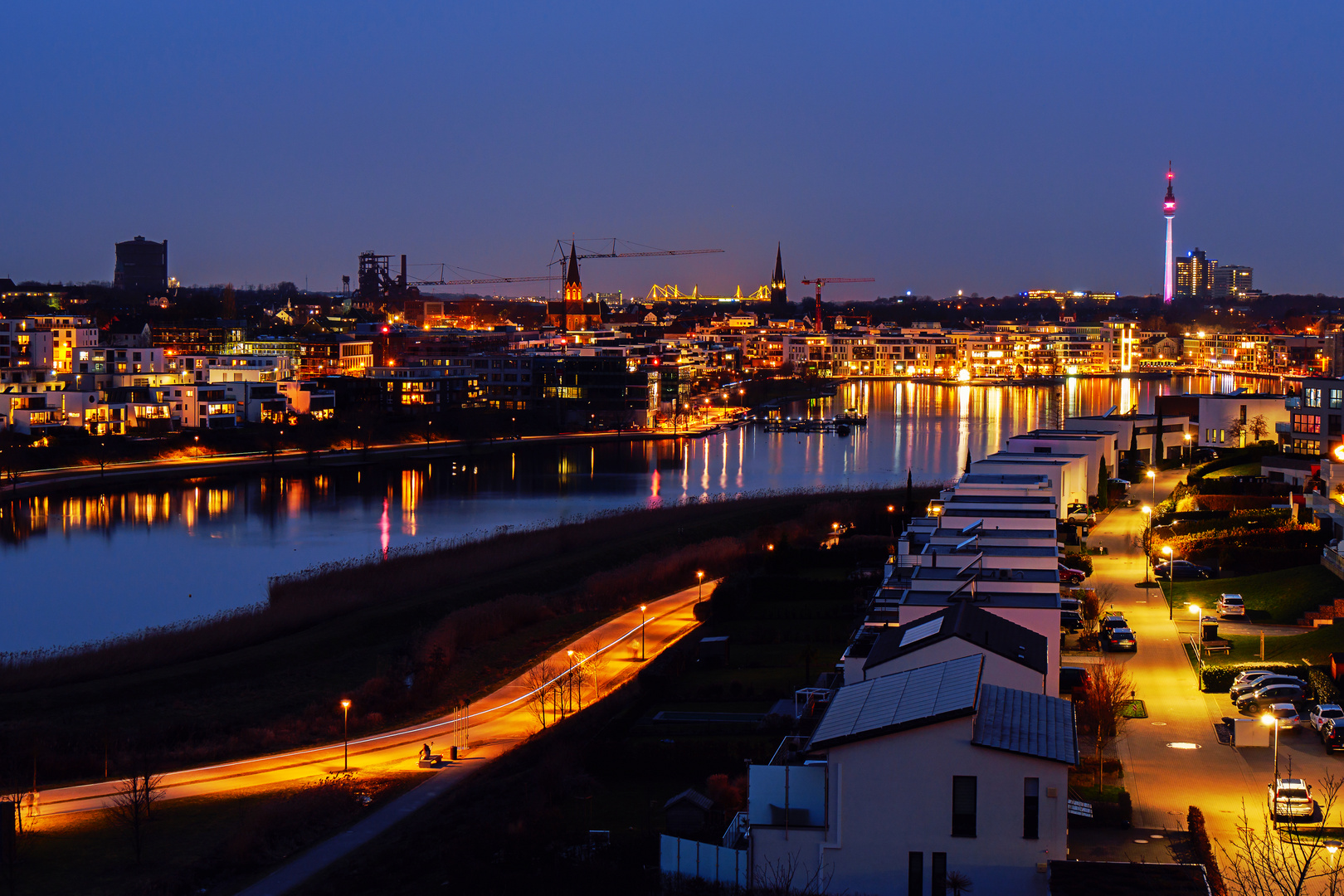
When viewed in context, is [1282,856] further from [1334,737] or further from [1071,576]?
[1071,576]

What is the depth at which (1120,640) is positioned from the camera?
15.0 ft

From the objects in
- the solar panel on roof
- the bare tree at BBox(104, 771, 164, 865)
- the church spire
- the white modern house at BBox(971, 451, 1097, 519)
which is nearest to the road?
the solar panel on roof

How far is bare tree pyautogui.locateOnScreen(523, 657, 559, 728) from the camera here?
460 cm

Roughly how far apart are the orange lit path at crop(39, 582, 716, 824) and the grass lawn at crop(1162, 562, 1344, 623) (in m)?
2.11

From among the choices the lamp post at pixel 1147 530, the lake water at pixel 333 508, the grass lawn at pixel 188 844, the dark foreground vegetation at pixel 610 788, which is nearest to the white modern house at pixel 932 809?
the dark foreground vegetation at pixel 610 788

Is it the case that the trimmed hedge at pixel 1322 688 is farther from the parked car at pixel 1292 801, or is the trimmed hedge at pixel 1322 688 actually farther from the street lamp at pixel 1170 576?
the street lamp at pixel 1170 576

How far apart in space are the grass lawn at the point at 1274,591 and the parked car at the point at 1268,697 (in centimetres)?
127

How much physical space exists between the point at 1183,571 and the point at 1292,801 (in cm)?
315

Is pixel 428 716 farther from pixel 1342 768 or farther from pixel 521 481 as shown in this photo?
pixel 521 481

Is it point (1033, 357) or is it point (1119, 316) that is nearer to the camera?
point (1033, 357)

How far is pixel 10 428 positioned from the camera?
46.1 ft

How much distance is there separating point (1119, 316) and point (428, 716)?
4418 cm

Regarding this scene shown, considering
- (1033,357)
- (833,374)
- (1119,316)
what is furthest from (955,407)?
(1119,316)

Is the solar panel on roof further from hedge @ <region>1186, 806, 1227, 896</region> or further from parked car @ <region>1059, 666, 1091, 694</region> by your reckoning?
hedge @ <region>1186, 806, 1227, 896</region>
